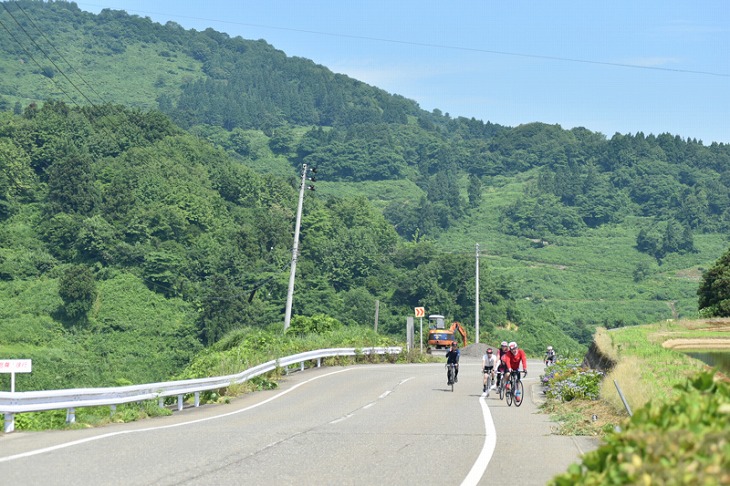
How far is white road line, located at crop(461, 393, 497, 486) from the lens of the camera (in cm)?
1180

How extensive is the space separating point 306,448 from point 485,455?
2477mm

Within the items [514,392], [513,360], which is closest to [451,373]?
[513,360]

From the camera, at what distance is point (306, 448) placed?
47.7 ft

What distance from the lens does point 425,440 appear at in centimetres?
1580

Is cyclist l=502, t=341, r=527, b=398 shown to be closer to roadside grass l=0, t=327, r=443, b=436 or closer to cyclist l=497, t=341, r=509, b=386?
cyclist l=497, t=341, r=509, b=386

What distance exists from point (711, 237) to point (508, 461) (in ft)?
593

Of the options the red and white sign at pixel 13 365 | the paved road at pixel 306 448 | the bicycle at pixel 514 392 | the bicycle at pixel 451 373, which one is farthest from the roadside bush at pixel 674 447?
the bicycle at pixel 451 373

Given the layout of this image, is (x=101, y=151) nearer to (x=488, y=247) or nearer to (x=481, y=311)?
(x=481, y=311)

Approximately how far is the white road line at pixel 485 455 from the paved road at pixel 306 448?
21 millimetres

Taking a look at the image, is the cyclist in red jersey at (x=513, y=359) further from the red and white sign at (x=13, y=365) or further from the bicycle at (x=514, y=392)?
the red and white sign at (x=13, y=365)

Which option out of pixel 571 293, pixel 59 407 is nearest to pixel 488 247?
pixel 571 293

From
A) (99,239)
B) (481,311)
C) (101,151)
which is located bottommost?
(481,311)

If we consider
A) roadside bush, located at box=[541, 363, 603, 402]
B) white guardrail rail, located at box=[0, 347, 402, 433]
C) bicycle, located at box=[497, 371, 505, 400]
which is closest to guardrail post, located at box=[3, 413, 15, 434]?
white guardrail rail, located at box=[0, 347, 402, 433]

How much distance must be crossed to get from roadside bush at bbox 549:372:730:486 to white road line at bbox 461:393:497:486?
4.41 meters
